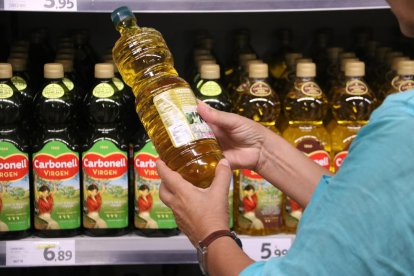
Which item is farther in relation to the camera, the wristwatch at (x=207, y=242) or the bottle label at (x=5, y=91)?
the bottle label at (x=5, y=91)

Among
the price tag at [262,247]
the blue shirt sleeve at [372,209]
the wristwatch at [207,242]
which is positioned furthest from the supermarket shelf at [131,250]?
the blue shirt sleeve at [372,209]

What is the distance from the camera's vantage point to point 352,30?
2.57 metres

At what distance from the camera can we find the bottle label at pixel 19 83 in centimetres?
195

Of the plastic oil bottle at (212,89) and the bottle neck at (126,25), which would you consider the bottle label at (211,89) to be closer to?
the plastic oil bottle at (212,89)

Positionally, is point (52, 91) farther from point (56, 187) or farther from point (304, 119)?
point (304, 119)

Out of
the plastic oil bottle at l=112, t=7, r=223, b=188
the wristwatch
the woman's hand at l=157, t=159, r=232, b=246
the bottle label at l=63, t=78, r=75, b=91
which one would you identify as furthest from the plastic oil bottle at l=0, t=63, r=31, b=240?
the wristwatch

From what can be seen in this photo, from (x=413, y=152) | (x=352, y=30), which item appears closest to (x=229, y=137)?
(x=413, y=152)

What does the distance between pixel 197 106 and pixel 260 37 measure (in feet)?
3.79

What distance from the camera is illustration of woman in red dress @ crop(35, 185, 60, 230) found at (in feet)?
6.11

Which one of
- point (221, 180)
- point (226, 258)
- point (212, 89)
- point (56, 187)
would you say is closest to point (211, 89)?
point (212, 89)

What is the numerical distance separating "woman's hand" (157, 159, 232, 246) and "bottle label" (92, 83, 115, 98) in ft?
1.98

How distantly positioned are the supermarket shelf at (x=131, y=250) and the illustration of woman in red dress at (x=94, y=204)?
50 millimetres

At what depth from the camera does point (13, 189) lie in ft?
6.07

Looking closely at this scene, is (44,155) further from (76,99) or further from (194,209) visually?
(194,209)
